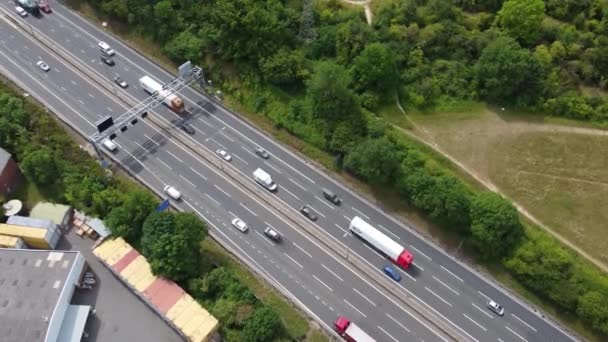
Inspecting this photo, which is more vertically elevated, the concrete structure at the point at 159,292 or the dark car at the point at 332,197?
the dark car at the point at 332,197

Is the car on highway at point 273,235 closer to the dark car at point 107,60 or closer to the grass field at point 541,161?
the grass field at point 541,161

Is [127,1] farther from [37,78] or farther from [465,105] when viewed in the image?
[465,105]

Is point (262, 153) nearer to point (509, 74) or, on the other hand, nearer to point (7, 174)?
point (7, 174)

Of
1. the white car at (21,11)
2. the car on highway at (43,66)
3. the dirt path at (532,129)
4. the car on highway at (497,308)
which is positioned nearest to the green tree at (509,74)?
the dirt path at (532,129)

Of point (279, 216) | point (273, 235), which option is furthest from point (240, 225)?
point (279, 216)

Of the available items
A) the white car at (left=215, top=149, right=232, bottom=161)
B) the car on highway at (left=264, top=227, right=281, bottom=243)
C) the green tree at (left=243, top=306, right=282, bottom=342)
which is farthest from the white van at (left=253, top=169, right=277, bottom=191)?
the green tree at (left=243, top=306, right=282, bottom=342)

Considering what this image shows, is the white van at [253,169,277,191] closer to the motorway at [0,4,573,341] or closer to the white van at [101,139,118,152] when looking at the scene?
the motorway at [0,4,573,341]

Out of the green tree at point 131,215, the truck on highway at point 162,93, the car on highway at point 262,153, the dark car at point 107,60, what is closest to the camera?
the green tree at point 131,215
